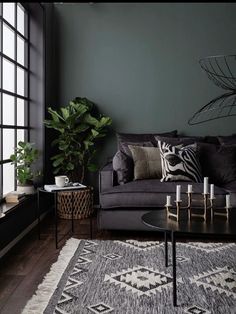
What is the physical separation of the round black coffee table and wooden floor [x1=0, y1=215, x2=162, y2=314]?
79 cm

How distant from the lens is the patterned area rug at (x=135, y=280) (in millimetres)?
1748

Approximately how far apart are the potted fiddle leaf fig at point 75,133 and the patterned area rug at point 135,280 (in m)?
1.26

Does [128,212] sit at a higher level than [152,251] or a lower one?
higher

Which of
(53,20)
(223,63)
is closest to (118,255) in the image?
(223,63)

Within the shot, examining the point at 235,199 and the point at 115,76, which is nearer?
the point at 235,199

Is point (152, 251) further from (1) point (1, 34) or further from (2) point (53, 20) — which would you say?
(2) point (53, 20)

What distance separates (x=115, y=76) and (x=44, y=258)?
8.01ft

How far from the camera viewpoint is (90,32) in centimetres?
415

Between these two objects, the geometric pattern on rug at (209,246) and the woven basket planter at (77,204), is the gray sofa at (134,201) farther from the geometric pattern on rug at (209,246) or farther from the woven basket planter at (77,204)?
the woven basket planter at (77,204)

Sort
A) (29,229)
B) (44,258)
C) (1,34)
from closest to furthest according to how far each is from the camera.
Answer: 1. (44,258)
2. (1,34)
3. (29,229)

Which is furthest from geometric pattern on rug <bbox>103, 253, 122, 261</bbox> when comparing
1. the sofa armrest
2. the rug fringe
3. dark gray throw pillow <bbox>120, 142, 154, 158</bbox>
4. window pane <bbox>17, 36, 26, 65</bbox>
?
window pane <bbox>17, 36, 26, 65</bbox>

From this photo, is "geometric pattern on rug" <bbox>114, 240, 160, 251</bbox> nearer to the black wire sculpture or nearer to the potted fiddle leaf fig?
the potted fiddle leaf fig

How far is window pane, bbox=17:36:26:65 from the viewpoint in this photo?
3451mm

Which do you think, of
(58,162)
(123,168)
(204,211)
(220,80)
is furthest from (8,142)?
(220,80)
